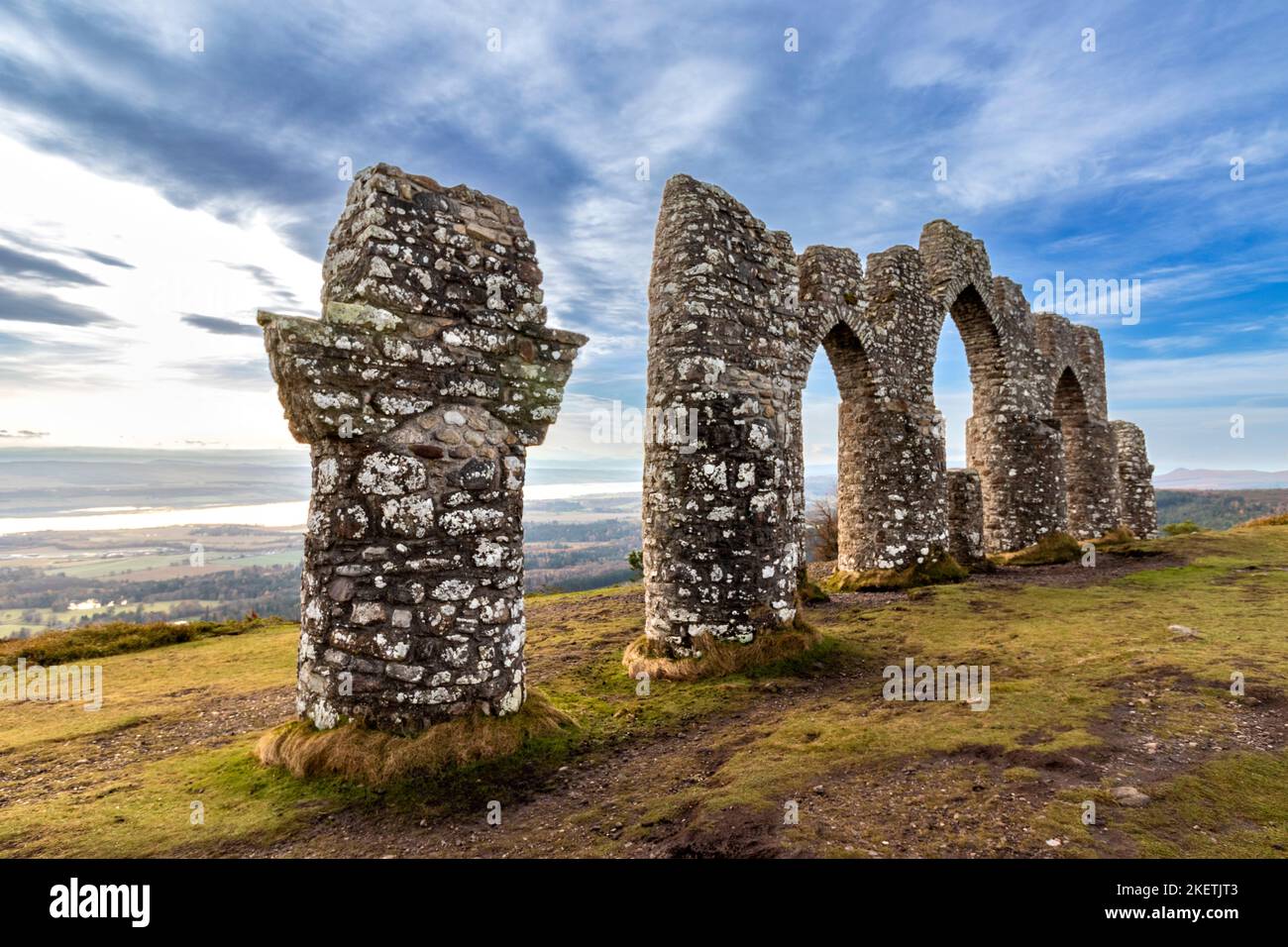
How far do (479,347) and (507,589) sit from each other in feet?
7.43

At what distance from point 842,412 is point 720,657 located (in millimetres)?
9218

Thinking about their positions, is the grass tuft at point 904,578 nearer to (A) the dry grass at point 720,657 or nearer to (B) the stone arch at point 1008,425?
(B) the stone arch at point 1008,425

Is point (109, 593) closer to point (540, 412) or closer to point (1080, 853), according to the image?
point (540, 412)

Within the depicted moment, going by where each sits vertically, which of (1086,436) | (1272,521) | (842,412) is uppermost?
(842,412)

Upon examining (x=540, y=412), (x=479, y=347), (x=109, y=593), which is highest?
(x=479, y=347)

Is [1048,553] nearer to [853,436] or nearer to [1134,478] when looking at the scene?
[853,436]

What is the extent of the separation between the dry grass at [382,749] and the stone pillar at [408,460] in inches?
5.7

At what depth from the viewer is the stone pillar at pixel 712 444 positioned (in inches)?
351

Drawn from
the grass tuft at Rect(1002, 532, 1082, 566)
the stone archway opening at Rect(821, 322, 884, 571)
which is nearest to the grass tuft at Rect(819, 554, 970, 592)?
the stone archway opening at Rect(821, 322, 884, 571)

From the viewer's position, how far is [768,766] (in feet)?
17.9

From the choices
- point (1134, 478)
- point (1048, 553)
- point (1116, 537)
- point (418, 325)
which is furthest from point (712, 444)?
point (1134, 478)

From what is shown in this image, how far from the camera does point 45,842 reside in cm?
430
